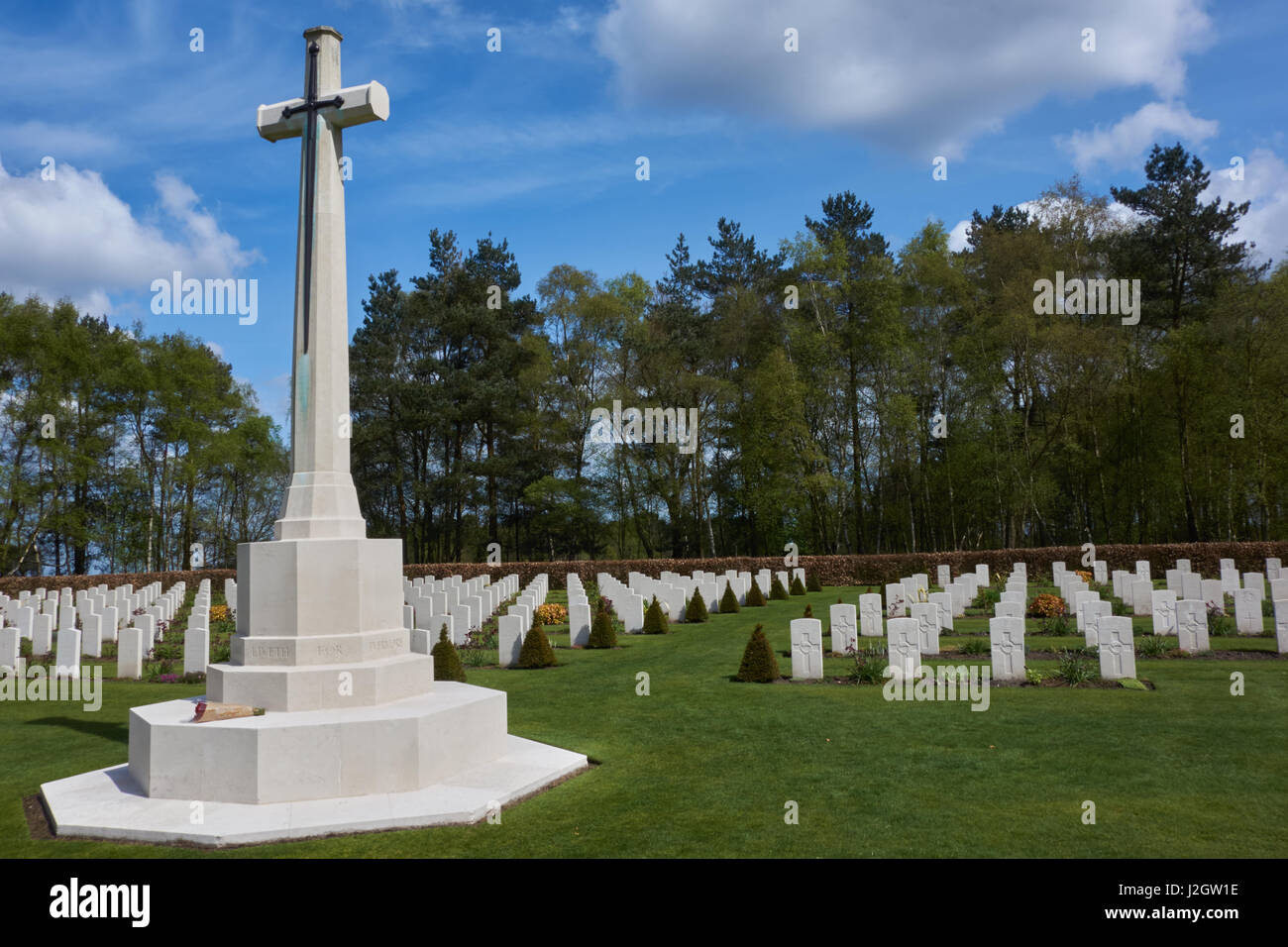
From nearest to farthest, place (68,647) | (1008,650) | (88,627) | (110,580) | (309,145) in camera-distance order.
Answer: (309,145) < (1008,650) < (68,647) < (88,627) < (110,580)

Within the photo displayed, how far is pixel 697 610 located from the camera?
1958 cm

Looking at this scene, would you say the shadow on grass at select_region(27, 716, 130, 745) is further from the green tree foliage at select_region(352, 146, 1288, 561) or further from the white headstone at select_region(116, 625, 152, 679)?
the green tree foliage at select_region(352, 146, 1288, 561)

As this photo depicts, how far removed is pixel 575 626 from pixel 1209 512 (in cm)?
2719

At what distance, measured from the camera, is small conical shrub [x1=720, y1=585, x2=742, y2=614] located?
21.2 m

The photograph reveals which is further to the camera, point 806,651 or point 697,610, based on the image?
point 697,610

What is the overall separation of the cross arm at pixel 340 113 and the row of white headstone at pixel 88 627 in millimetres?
9670

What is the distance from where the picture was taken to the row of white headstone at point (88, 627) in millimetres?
13375

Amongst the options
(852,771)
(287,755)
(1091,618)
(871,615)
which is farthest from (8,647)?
(1091,618)

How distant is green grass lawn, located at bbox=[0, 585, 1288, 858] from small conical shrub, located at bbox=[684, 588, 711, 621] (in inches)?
311

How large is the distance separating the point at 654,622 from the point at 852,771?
36.7 feet

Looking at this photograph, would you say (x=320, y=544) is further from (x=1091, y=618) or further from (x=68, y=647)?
(x=1091, y=618)

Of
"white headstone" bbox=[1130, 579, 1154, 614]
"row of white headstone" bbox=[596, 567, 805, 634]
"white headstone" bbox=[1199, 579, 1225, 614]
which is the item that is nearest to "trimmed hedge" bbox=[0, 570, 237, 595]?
"row of white headstone" bbox=[596, 567, 805, 634]

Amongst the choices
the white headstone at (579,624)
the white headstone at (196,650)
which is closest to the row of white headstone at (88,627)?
the white headstone at (196,650)
